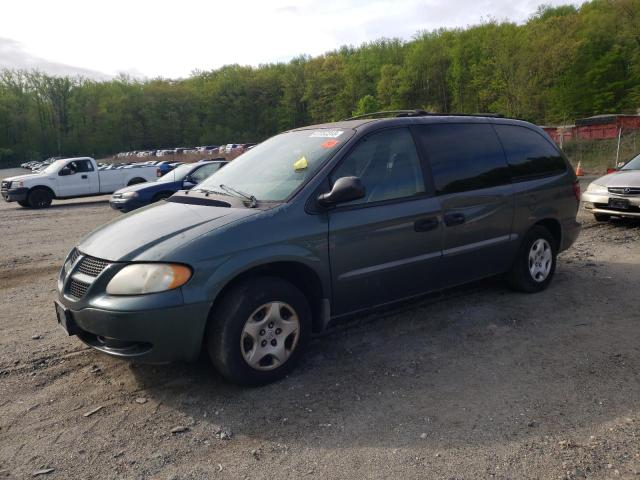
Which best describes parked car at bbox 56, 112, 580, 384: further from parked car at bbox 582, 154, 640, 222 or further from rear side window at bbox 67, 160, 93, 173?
rear side window at bbox 67, 160, 93, 173

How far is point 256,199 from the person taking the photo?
151 inches

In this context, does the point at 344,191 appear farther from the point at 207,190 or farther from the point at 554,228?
the point at 554,228

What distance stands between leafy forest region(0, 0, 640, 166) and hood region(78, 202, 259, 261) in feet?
188

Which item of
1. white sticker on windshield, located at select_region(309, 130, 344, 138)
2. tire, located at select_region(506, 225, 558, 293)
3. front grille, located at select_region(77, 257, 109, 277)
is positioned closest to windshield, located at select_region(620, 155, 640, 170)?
tire, located at select_region(506, 225, 558, 293)

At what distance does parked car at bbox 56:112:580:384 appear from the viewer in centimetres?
321

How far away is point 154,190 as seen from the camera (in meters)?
13.3

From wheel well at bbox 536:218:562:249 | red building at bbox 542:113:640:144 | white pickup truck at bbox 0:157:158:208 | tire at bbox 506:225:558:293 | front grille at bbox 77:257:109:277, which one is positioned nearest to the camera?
front grille at bbox 77:257:109:277

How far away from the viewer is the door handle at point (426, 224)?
166 inches

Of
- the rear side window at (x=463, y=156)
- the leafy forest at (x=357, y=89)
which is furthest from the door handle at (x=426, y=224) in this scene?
the leafy forest at (x=357, y=89)

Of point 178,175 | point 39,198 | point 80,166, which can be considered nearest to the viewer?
point 178,175

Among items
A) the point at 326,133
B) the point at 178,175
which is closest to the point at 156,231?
the point at 326,133

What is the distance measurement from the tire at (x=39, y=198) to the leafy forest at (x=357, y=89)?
1939 inches

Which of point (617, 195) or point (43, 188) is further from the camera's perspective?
point (43, 188)

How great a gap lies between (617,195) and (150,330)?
842cm
